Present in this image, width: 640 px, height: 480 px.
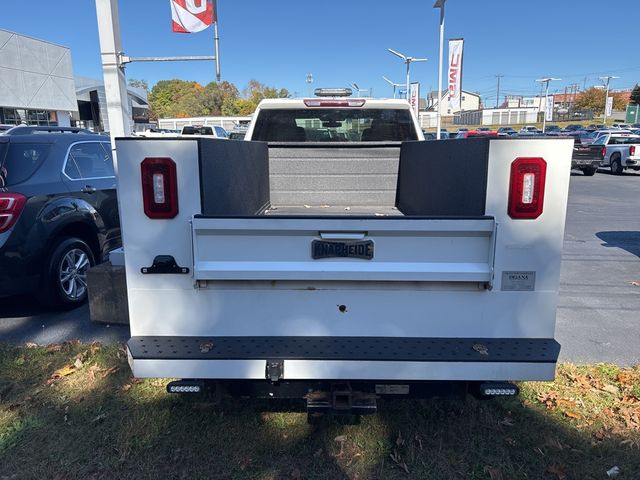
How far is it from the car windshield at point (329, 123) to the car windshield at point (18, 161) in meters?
2.30

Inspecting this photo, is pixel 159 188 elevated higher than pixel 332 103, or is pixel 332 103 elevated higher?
pixel 332 103

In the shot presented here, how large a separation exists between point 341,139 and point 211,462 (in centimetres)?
388

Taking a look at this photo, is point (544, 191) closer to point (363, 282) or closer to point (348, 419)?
point (363, 282)

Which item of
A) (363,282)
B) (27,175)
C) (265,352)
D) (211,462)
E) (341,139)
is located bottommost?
(211,462)

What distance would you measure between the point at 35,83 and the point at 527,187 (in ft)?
125

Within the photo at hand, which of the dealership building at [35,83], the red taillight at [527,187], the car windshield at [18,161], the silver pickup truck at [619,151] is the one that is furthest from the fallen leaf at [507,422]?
the dealership building at [35,83]

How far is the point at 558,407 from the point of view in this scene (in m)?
3.67

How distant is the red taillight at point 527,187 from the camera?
102 inches

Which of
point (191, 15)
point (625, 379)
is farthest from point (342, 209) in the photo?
point (191, 15)

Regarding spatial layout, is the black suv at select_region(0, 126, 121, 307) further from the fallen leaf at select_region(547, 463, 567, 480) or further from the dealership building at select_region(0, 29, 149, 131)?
the dealership building at select_region(0, 29, 149, 131)

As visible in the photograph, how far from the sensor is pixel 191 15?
8.14 meters

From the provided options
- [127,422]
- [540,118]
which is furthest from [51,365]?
[540,118]

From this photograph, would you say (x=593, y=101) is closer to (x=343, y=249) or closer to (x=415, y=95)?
(x=415, y=95)

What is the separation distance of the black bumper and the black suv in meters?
2.98
